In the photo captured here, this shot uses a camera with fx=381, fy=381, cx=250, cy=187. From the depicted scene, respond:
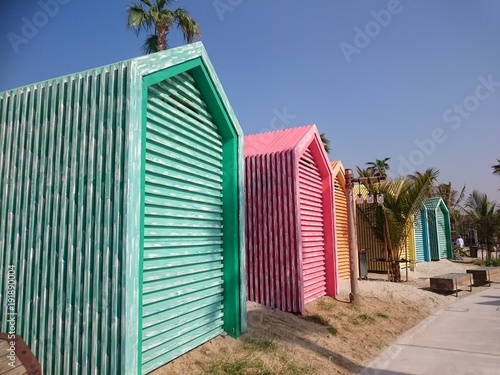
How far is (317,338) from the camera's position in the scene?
6.82m

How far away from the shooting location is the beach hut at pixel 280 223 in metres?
8.14

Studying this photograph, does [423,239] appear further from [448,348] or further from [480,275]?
[448,348]

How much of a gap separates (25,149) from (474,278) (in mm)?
16239

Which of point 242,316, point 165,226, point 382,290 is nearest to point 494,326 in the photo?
point 382,290

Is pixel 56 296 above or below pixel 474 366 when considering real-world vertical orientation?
above

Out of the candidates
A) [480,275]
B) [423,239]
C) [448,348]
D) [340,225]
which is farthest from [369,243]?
[448,348]

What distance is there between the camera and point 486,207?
78.4 feet

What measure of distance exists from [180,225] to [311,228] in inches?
199

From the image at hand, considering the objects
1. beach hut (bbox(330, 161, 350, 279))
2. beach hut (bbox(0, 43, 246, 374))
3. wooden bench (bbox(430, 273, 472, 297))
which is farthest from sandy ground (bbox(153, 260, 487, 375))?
beach hut (bbox(330, 161, 350, 279))

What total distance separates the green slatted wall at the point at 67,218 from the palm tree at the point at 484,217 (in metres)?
25.2

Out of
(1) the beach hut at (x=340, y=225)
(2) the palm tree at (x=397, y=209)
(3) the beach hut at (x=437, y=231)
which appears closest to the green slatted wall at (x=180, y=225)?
(1) the beach hut at (x=340, y=225)

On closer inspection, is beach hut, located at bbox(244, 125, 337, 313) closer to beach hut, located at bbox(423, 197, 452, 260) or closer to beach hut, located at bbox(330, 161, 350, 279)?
beach hut, located at bbox(330, 161, 350, 279)

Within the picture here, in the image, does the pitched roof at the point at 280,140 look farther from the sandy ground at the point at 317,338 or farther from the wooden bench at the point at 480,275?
the wooden bench at the point at 480,275

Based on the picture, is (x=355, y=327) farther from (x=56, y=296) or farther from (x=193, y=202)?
(x=56, y=296)
